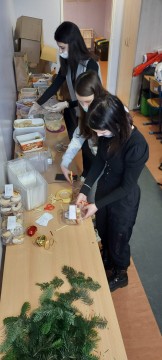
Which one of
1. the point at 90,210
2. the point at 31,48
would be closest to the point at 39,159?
the point at 90,210

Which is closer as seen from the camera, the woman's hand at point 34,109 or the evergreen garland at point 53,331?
the evergreen garland at point 53,331

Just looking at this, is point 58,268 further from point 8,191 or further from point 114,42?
point 114,42

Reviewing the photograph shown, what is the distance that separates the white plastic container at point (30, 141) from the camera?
176cm

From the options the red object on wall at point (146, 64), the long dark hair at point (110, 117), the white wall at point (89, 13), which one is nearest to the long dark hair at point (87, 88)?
the long dark hair at point (110, 117)

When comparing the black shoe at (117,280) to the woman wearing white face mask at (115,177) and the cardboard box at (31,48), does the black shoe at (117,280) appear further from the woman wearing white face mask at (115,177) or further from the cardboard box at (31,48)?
the cardboard box at (31,48)

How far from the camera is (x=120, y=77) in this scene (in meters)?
→ 4.85

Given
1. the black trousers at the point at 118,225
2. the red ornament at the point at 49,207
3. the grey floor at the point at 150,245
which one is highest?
the red ornament at the point at 49,207

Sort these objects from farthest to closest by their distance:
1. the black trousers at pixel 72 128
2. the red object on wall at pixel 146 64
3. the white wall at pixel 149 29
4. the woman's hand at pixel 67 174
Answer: the red object on wall at pixel 146 64
the white wall at pixel 149 29
the black trousers at pixel 72 128
the woman's hand at pixel 67 174

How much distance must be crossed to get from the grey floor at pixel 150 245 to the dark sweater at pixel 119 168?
2.74 ft

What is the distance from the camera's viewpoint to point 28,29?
3.16 meters

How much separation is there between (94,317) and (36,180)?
0.75 m

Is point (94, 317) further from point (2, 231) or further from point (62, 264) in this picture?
point (2, 231)

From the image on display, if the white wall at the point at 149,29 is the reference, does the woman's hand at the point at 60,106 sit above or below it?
below

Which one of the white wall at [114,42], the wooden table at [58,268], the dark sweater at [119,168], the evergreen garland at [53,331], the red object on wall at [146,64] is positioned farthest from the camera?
the white wall at [114,42]
